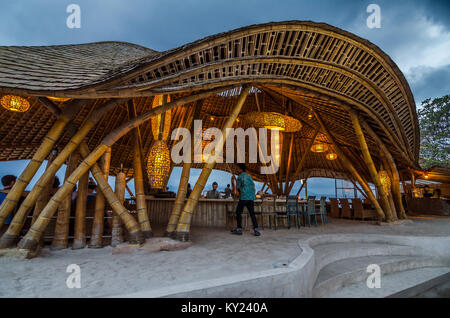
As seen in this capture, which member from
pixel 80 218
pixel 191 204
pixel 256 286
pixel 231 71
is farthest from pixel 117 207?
pixel 231 71

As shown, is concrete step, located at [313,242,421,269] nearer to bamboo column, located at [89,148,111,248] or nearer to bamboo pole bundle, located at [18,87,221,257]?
bamboo pole bundle, located at [18,87,221,257]

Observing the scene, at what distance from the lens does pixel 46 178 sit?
12.4 feet

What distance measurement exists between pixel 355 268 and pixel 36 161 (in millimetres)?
5801

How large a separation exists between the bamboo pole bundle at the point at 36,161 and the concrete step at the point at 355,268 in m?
4.82

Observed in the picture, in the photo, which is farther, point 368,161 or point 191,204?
point 368,161

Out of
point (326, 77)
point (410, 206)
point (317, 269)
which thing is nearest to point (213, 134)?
point (326, 77)

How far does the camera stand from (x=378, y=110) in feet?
22.9

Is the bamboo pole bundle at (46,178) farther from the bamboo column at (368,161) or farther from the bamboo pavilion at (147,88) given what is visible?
the bamboo column at (368,161)

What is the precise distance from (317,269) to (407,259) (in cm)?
272

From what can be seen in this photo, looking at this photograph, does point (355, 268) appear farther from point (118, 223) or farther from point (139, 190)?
point (118, 223)

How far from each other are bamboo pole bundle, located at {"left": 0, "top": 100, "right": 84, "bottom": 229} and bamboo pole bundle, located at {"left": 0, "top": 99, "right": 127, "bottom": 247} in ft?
0.48

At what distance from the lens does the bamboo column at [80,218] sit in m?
4.03

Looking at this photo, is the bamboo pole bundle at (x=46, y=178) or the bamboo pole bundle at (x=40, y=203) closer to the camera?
the bamboo pole bundle at (x=46, y=178)

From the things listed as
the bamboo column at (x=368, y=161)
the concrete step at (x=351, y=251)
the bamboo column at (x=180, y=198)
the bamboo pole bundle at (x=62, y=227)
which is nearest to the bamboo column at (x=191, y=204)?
the bamboo column at (x=180, y=198)
